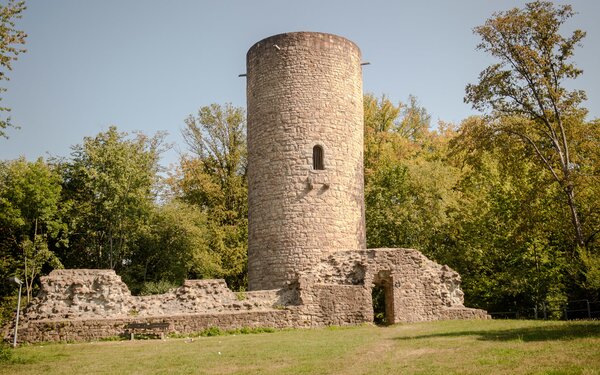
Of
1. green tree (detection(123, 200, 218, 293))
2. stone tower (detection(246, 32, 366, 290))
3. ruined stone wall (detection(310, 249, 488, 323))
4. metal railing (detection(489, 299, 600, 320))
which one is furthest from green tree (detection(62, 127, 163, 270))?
metal railing (detection(489, 299, 600, 320))

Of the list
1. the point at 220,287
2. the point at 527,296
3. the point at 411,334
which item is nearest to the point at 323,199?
the point at 220,287

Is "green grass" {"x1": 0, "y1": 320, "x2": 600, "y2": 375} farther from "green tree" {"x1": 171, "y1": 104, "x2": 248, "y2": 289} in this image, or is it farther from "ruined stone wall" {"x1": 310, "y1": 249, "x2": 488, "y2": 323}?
"green tree" {"x1": 171, "y1": 104, "x2": 248, "y2": 289}

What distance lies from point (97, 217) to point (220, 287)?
10.8m

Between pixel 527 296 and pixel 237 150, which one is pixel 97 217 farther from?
pixel 527 296

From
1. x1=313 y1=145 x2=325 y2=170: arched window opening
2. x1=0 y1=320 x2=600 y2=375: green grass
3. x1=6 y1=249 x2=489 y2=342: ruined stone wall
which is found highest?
x1=313 y1=145 x2=325 y2=170: arched window opening

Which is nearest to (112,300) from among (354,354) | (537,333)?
(354,354)

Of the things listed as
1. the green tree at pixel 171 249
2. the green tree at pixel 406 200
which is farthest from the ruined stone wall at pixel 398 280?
the green tree at pixel 171 249

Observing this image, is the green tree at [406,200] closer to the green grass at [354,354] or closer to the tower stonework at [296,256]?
the tower stonework at [296,256]

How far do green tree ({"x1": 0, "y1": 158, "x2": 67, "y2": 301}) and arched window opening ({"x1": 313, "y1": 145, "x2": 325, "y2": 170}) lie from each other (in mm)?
10956

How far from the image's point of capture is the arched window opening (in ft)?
66.0

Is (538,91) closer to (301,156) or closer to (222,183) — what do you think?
(301,156)

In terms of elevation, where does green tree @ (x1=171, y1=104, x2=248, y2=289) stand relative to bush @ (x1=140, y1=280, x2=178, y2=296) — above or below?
above

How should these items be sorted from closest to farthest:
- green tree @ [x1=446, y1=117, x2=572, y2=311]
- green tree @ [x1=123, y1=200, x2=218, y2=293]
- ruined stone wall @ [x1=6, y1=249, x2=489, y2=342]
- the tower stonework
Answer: ruined stone wall @ [x1=6, y1=249, x2=489, y2=342], the tower stonework, green tree @ [x1=446, y1=117, x2=572, y2=311], green tree @ [x1=123, y1=200, x2=218, y2=293]

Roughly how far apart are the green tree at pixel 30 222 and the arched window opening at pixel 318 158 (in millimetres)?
10956
